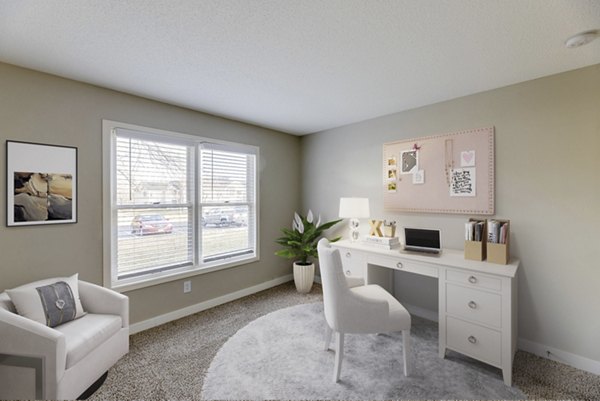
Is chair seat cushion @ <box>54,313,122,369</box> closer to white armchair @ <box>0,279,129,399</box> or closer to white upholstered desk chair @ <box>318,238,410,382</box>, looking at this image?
white armchair @ <box>0,279,129,399</box>

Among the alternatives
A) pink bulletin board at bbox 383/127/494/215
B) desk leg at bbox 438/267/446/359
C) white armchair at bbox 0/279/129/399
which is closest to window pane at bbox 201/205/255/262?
white armchair at bbox 0/279/129/399

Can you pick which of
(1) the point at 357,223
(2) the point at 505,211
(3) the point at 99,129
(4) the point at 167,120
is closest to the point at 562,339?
(2) the point at 505,211

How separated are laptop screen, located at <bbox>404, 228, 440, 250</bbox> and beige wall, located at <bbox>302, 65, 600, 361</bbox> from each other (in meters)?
0.36

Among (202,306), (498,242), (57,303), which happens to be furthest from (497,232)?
(57,303)

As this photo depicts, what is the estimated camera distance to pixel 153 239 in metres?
2.84

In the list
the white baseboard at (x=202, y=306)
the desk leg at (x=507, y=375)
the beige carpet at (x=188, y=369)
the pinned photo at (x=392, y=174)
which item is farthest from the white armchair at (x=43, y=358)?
the pinned photo at (x=392, y=174)

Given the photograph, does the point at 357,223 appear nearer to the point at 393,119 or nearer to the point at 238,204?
the point at 393,119

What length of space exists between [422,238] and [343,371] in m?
1.42

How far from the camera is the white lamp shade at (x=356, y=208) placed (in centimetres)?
318

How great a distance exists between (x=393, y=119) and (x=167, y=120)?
2626mm

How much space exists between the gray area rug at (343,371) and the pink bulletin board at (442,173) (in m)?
1.35

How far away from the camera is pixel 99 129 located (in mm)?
2455

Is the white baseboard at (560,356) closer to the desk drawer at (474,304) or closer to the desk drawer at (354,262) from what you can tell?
the desk drawer at (474,304)

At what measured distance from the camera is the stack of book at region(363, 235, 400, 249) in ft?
9.01
